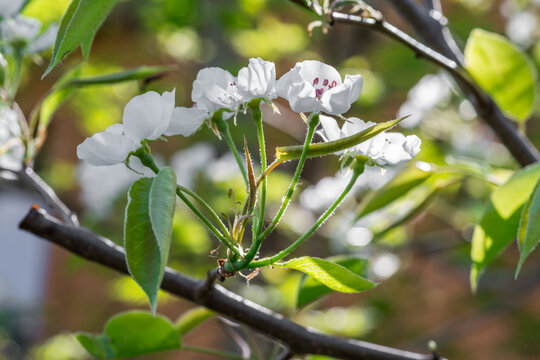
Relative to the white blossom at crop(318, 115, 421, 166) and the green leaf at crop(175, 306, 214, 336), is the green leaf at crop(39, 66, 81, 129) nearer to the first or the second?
the green leaf at crop(175, 306, 214, 336)

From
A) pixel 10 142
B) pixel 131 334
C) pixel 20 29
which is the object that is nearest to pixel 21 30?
pixel 20 29

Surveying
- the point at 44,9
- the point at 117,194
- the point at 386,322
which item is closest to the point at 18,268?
the point at 386,322

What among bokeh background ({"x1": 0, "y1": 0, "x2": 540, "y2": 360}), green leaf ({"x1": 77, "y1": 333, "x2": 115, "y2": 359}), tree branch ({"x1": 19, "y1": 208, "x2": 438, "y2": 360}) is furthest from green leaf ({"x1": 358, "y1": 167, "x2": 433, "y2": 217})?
green leaf ({"x1": 77, "y1": 333, "x2": 115, "y2": 359})

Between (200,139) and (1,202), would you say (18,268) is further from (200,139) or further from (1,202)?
(200,139)

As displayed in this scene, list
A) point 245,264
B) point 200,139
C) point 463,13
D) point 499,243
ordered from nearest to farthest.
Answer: point 245,264
point 499,243
point 200,139
point 463,13

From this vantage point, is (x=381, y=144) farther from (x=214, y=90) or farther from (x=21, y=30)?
(x=21, y=30)
